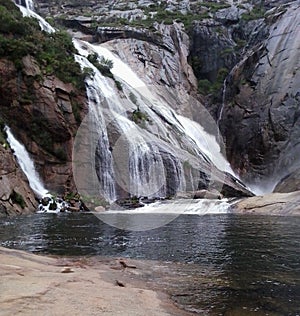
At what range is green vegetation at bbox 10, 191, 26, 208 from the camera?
70.0 ft

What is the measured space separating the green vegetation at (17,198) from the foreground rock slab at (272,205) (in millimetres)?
12036

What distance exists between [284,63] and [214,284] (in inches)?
1350

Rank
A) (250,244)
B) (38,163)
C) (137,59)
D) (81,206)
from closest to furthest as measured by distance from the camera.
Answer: (250,244), (81,206), (38,163), (137,59)

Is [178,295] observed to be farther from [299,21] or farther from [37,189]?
[299,21]

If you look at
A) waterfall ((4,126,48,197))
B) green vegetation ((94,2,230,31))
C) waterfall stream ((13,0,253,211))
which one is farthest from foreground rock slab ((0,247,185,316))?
green vegetation ((94,2,230,31))

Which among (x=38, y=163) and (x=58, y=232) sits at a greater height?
(x=38, y=163)

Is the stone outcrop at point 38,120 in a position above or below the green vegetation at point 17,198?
above

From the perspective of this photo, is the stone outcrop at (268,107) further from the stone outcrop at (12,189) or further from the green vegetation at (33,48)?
the stone outcrop at (12,189)

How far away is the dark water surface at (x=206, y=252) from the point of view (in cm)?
639

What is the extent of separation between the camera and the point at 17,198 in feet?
70.8

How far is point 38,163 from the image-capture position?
26766mm

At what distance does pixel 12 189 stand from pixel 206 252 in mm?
14237

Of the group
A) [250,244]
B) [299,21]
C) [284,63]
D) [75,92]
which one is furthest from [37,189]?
[299,21]

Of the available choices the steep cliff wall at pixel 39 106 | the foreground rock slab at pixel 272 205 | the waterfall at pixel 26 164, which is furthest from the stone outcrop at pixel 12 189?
the foreground rock slab at pixel 272 205
